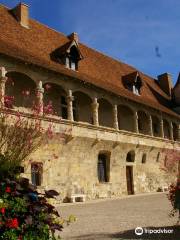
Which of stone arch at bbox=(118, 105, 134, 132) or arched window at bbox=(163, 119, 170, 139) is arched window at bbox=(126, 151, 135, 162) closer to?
stone arch at bbox=(118, 105, 134, 132)

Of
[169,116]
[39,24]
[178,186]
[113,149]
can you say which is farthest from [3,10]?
[178,186]

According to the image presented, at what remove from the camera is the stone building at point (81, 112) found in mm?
16344

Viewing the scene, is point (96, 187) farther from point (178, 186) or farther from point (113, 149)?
point (178, 186)

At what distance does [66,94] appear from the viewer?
60.0ft

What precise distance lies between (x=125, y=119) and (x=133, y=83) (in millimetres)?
2514

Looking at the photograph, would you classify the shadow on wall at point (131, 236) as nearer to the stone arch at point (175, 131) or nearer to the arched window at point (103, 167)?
the arched window at point (103, 167)

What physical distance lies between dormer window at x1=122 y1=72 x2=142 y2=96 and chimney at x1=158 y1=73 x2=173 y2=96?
8.00 m

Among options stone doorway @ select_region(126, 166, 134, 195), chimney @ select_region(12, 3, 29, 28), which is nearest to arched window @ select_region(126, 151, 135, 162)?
stone doorway @ select_region(126, 166, 134, 195)

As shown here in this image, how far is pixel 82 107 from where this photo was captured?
20.5 metres

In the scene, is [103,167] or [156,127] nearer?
[103,167]

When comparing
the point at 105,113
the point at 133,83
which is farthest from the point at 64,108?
the point at 133,83

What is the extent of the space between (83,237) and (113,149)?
1354cm

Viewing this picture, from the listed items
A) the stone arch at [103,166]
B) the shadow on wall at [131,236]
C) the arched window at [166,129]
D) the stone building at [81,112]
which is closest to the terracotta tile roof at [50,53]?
the stone building at [81,112]

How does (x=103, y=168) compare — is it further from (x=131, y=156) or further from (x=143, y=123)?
(x=143, y=123)
